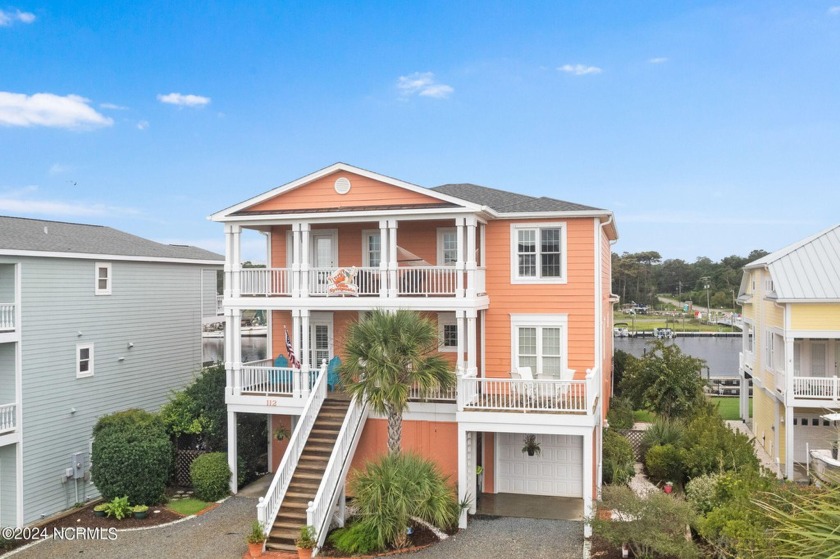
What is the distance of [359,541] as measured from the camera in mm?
13984

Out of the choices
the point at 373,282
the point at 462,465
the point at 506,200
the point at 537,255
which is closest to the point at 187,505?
the point at 462,465

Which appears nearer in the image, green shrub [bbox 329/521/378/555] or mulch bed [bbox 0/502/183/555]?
green shrub [bbox 329/521/378/555]

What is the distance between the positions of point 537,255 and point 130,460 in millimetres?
12500

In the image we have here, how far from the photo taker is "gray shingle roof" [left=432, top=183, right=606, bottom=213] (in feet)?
58.9

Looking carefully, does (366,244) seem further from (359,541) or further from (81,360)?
Answer: (81,360)

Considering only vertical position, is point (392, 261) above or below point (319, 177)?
below

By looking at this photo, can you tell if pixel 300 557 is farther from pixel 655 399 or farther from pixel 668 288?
pixel 668 288

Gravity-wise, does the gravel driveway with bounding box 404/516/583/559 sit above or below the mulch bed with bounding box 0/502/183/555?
above

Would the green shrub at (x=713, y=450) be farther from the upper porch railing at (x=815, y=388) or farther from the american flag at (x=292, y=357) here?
the american flag at (x=292, y=357)

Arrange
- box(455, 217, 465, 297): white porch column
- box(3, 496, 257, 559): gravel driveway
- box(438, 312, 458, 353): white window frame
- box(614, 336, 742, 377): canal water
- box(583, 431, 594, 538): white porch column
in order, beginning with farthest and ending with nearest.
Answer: box(614, 336, 742, 377): canal water
box(438, 312, 458, 353): white window frame
box(455, 217, 465, 297): white porch column
box(583, 431, 594, 538): white porch column
box(3, 496, 257, 559): gravel driveway

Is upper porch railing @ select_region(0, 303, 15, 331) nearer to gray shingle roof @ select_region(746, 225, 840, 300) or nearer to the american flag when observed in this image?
the american flag

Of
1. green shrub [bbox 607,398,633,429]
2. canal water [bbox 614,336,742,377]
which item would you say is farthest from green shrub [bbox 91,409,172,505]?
canal water [bbox 614,336,742,377]

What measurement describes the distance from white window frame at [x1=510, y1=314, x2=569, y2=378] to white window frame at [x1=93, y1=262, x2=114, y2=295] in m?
12.9

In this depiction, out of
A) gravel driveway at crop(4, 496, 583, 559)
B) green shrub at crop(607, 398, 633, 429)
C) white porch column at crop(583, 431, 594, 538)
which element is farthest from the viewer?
green shrub at crop(607, 398, 633, 429)
